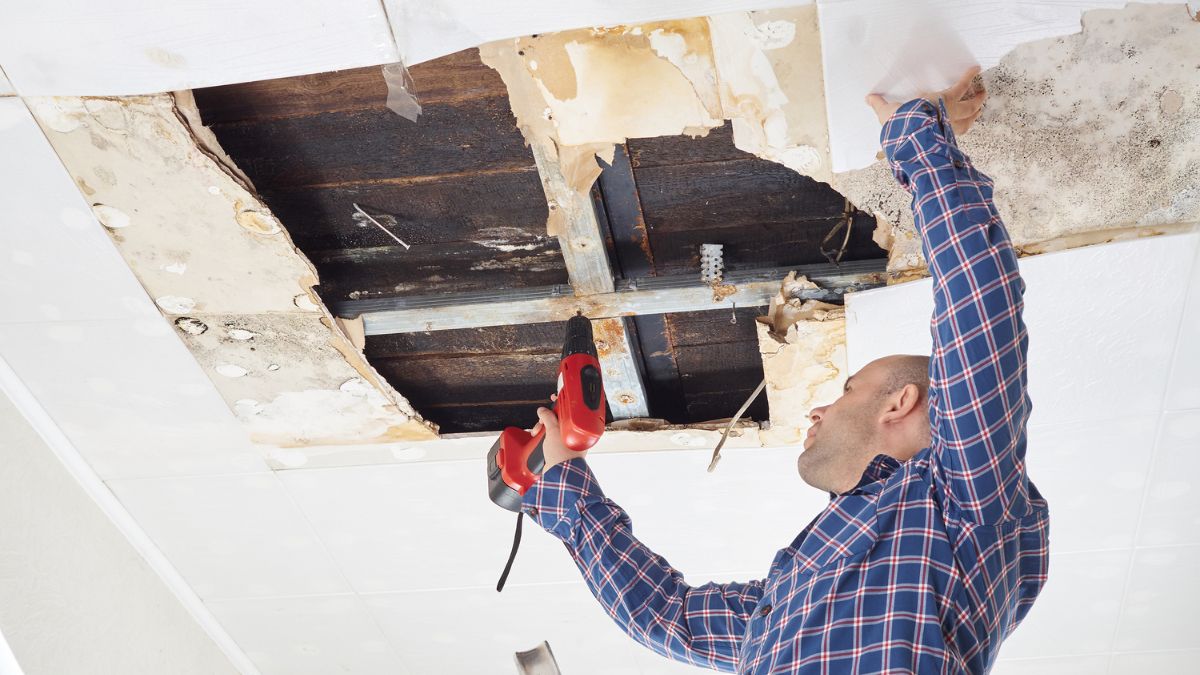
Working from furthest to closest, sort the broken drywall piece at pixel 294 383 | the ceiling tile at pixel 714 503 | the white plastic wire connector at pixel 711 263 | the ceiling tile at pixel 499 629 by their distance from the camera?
the ceiling tile at pixel 499 629 → the ceiling tile at pixel 714 503 → the broken drywall piece at pixel 294 383 → the white plastic wire connector at pixel 711 263

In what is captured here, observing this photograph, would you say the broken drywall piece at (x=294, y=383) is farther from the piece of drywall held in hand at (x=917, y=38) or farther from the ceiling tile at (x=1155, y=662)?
the ceiling tile at (x=1155, y=662)

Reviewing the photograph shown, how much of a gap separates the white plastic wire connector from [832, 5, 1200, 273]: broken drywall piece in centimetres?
24

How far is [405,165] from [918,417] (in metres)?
0.86

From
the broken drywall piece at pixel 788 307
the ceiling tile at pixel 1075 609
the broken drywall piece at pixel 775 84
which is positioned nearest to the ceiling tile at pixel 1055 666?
the ceiling tile at pixel 1075 609

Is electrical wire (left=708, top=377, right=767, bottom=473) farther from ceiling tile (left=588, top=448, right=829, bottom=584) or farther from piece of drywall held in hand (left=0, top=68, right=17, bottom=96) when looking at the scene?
piece of drywall held in hand (left=0, top=68, right=17, bottom=96)

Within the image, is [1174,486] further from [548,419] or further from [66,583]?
[66,583]

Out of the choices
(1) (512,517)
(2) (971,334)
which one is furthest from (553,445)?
(2) (971,334)

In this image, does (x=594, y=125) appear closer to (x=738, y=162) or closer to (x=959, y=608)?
(x=738, y=162)

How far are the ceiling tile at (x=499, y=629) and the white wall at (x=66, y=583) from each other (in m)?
0.54

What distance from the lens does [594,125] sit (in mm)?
1401

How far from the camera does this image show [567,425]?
1.55 m

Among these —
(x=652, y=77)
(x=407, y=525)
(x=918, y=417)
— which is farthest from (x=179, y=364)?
(x=918, y=417)

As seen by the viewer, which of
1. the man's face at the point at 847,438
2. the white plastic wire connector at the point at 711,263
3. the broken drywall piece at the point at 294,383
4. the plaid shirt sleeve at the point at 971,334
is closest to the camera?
the plaid shirt sleeve at the point at 971,334

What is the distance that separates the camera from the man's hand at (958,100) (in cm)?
131
